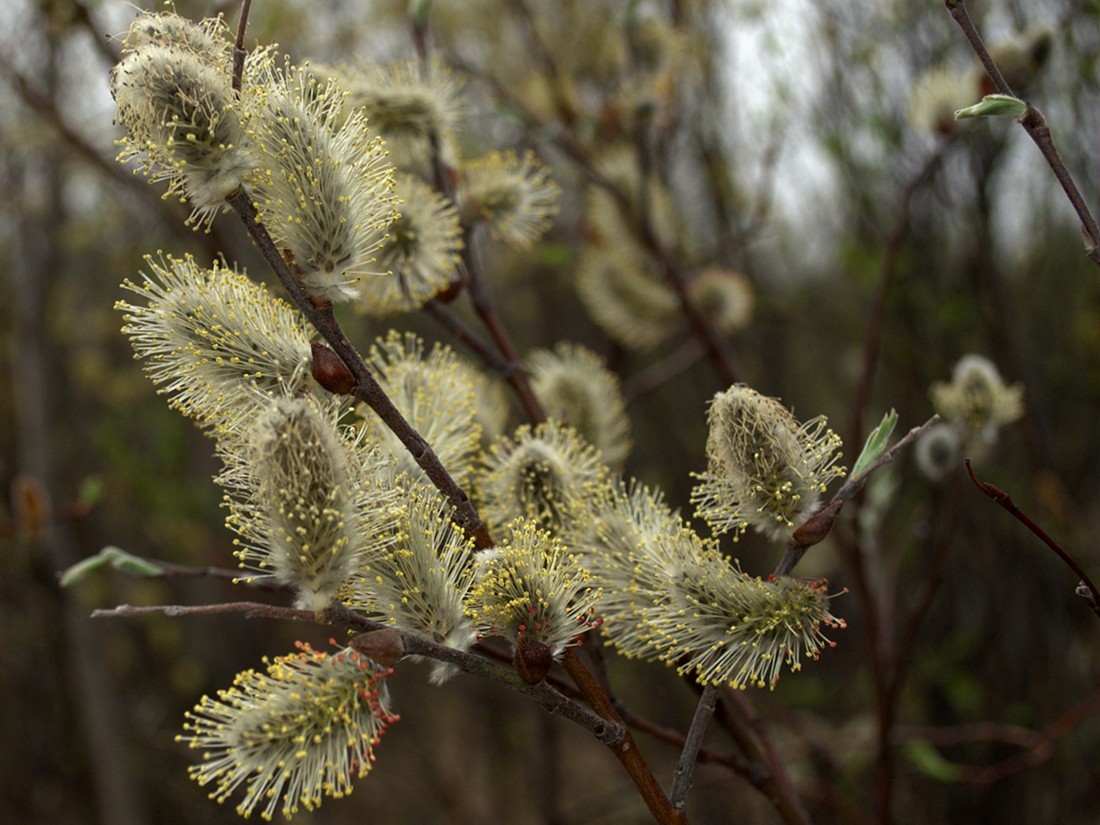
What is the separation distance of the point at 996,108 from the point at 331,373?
851 mm

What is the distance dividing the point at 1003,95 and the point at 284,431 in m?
0.95

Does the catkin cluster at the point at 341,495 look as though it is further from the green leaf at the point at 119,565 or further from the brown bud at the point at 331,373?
the green leaf at the point at 119,565

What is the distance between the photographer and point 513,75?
4328 mm

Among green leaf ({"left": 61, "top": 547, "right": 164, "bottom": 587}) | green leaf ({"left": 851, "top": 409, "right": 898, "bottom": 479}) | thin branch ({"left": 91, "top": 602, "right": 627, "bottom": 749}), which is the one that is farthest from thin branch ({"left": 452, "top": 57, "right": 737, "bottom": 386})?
thin branch ({"left": 91, "top": 602, "right": 627, "bottom": 749})

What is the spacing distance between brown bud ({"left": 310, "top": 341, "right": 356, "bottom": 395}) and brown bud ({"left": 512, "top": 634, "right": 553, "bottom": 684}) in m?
0.37

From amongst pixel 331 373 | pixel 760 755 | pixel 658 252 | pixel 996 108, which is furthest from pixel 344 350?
pixel 658 252

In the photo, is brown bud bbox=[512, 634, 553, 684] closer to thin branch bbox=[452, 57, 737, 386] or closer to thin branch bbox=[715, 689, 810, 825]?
thin branch bbox=[715, 689, 810, 825]

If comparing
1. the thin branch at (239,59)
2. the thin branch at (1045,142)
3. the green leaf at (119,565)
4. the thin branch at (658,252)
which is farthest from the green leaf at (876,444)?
the thin branch at (658,252)

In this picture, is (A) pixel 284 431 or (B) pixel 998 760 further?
(B) pixel 998 760

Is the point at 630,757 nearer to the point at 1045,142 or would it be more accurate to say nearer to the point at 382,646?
the point at 382,646

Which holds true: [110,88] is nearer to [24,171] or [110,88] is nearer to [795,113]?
[795,113]

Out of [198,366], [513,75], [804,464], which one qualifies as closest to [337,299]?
[198,366]

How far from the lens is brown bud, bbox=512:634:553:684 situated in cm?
101

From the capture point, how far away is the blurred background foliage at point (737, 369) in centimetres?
275
